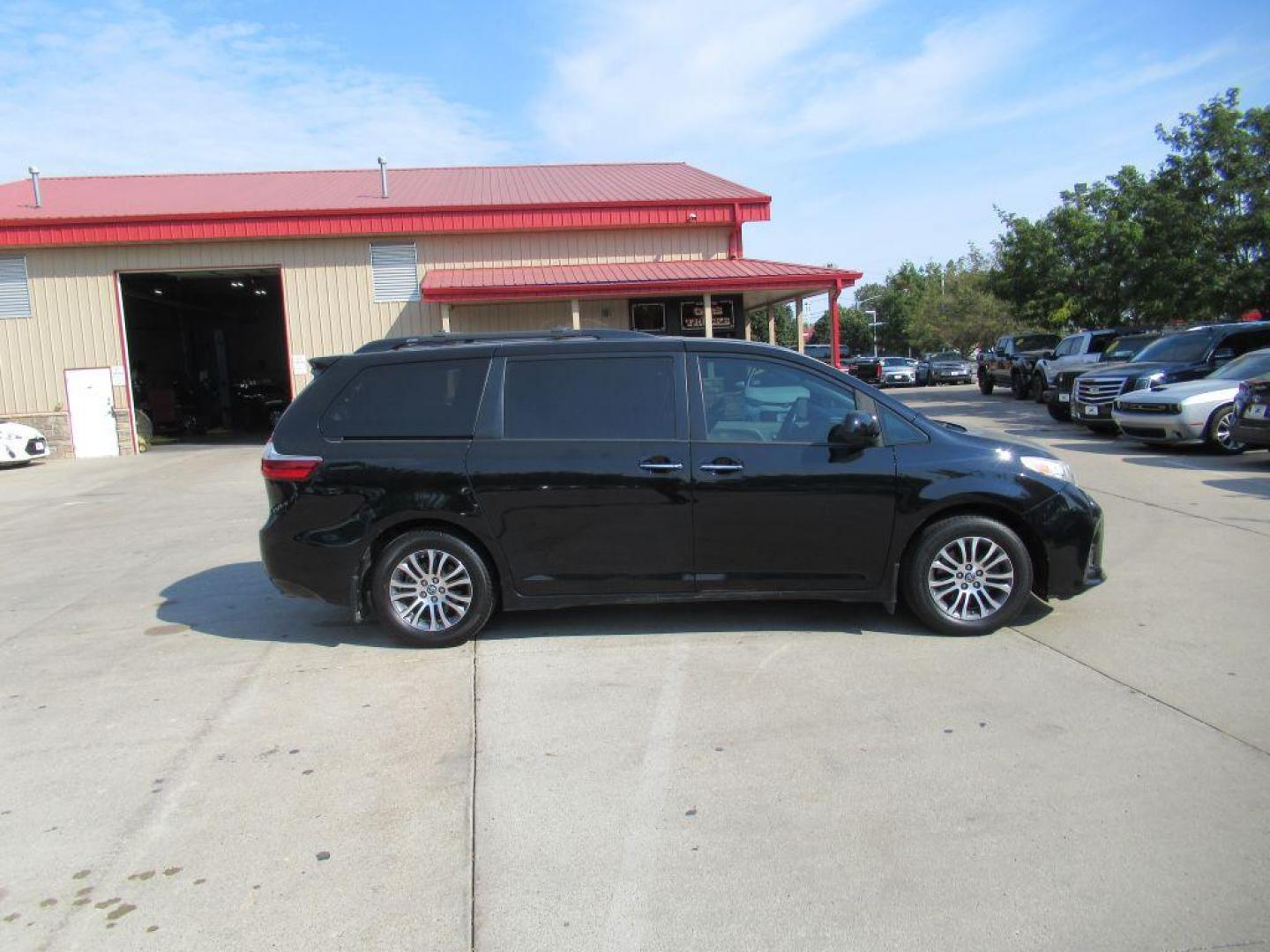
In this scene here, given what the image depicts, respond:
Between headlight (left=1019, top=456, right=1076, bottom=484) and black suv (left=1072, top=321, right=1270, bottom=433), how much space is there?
38.7 ft

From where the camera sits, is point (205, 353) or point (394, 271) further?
point (205, 353)

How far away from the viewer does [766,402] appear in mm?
5617

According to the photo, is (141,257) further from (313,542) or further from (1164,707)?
(1164,707)

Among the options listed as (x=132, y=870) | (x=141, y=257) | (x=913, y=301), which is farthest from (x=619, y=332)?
(x=913, y=301)

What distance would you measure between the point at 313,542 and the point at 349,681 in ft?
3.06

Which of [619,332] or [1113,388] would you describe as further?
[1113,388]

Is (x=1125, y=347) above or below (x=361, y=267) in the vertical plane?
below

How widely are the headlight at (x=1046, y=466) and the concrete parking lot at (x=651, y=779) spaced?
0.89 meters

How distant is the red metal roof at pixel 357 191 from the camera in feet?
71.0

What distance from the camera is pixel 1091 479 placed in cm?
1154

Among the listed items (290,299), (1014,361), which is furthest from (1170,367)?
(290,299)

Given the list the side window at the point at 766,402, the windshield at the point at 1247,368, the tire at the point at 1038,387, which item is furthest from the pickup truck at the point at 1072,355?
the side window at the point at 766,402

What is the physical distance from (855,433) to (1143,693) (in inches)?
74.7

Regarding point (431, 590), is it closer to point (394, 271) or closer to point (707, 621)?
point (707, 621)
